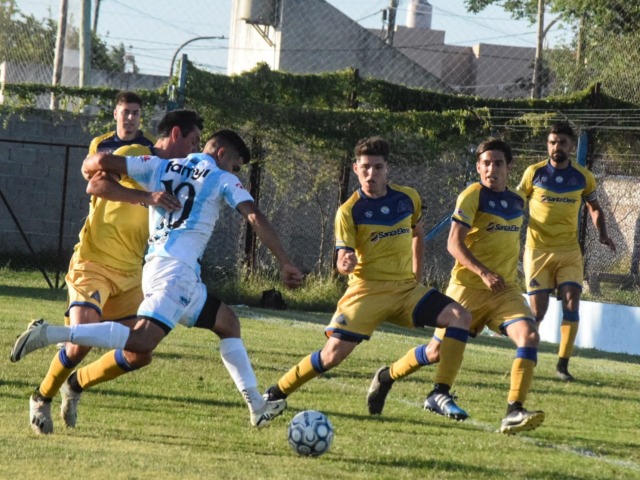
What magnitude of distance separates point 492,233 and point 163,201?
9.44 ft

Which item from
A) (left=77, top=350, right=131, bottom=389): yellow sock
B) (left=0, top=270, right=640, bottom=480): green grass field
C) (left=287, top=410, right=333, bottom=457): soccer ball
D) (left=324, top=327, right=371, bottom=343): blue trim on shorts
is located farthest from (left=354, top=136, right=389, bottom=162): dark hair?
(left=77, top=350, right=131, bottom=389): yellow sock

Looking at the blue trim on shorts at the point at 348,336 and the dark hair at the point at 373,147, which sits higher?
the dark hair at the point at 373,147

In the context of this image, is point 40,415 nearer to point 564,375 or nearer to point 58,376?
point 58,376

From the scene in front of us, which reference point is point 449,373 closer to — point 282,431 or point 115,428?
point 282,431

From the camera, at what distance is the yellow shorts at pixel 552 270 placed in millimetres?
10711

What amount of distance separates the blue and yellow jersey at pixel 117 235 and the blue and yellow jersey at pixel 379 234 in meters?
1.28

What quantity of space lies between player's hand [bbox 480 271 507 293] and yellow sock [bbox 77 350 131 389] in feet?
8.07

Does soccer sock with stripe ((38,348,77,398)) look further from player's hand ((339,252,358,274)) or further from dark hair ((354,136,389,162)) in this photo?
dark hair ((354,136,389,162))

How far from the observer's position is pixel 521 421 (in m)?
6.87

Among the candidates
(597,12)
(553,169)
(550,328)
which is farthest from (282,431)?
(597,12)

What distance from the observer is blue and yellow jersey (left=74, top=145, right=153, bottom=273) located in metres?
7.27

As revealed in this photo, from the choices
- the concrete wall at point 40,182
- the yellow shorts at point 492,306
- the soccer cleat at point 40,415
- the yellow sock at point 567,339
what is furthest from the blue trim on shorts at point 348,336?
the concrete wall at point 40,182

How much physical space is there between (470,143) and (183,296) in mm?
13005

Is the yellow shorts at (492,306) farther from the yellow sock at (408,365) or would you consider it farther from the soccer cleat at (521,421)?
the soccer cleat at (521,421)
